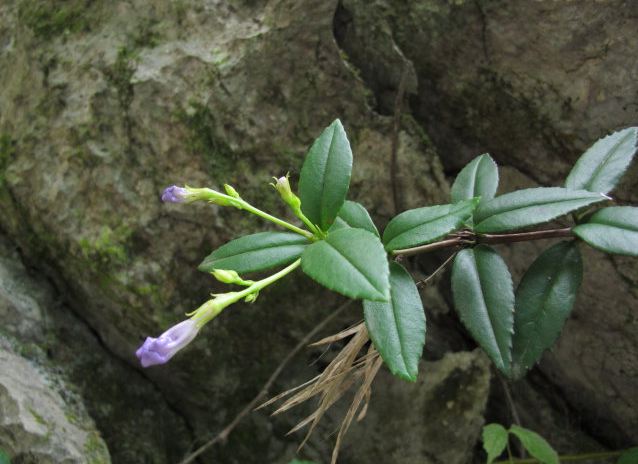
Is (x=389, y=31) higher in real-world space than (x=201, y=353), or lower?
higher

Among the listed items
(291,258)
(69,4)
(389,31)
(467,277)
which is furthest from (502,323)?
(69,4)

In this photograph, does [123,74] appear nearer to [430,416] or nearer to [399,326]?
[399,326]

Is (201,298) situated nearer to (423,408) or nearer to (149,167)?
(149,167)

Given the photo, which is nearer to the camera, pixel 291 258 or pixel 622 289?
pixel 291 258

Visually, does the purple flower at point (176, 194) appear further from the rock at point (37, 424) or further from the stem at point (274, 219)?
the rock at point (37, 424)

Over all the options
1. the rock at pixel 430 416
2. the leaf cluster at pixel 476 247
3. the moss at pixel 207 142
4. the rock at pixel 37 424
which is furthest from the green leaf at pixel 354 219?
the rock at pixel 37 424
